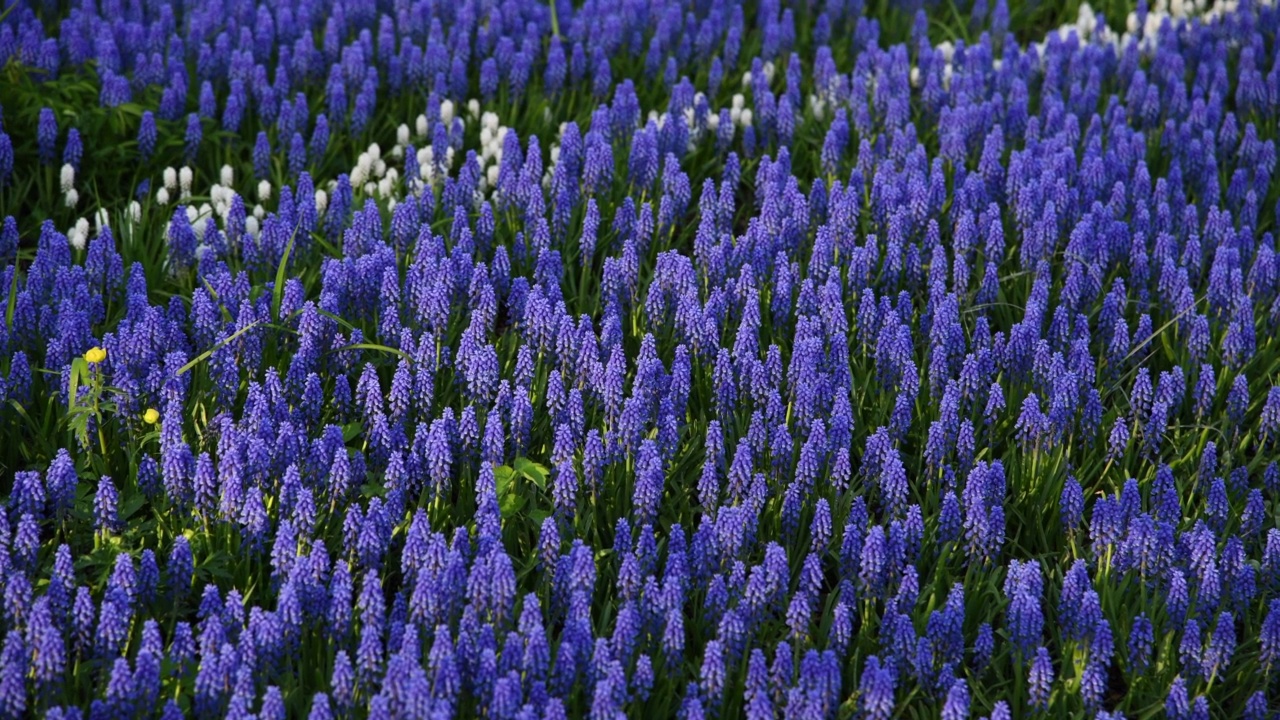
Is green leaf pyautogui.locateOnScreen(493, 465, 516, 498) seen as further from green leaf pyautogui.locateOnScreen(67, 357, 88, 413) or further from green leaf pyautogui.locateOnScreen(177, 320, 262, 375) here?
green leaf pyautogui.locateOnScreen(67, 357, 88, 413)

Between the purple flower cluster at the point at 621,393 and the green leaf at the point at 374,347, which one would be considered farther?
the green leaf at the point at 374,347

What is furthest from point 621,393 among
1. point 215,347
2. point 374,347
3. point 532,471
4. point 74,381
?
point 74,381

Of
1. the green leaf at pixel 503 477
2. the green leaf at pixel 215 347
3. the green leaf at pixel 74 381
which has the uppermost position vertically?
the green leaf at pixel 215 347

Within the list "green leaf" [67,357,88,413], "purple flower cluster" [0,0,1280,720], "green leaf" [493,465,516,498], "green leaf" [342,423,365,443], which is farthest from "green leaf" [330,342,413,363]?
"green leaf" [67,357,88,413]

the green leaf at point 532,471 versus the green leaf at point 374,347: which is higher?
the green leaf at point 374,347

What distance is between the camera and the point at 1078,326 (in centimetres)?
618

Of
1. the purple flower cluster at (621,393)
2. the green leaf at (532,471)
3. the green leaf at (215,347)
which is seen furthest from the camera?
the green leaf at (215,347)

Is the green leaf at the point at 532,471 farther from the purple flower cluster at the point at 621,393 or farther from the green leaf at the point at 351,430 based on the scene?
the green leaf at the point at 351,430

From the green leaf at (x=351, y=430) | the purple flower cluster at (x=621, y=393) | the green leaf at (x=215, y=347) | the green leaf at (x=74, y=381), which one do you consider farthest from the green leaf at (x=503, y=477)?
the green leaf at (x=74, y=381)

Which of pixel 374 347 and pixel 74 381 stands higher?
pixel 374 347

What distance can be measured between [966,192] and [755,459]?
96.1 inches

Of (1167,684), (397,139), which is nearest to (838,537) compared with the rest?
(1167,684)

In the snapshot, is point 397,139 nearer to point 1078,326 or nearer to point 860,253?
point 860,253

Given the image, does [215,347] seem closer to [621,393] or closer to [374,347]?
[374,347]
